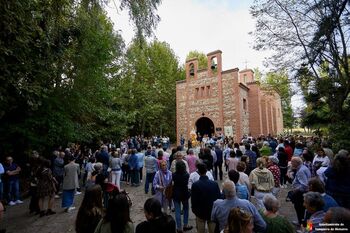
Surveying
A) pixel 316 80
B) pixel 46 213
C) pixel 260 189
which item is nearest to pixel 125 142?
pixel 46 213

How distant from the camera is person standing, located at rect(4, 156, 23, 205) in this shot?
848 cm

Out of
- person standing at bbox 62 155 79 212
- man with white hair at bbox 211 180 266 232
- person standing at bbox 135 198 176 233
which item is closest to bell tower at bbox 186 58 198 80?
person standing at bbox 62 155 79 212

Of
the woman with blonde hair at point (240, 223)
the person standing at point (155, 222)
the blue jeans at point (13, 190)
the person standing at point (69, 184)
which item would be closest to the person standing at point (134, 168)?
the person standing at point (69, 184)

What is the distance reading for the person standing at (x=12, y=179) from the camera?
848 centimetres

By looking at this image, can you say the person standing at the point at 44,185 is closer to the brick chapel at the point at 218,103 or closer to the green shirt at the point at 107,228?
the green shirt at the point at 107,228

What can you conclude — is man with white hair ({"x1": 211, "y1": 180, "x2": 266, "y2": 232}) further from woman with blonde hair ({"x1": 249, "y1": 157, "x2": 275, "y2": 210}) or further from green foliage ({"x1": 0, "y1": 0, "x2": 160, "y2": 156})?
green foliage ({"x1": 0, "y1": 0, "x2": 160, "y2": 156})

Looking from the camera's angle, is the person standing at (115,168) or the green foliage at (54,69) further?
the person standing at (115,168)

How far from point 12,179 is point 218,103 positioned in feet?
65.3

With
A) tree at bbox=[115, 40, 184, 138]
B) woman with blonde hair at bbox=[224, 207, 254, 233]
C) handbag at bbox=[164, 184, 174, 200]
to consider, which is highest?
tree at bbox=[115, 40, 184, 138]

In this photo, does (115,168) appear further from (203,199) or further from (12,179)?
(203,199)

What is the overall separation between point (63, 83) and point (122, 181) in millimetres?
6152

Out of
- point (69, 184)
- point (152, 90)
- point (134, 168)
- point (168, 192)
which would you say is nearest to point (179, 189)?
point (168, 192)

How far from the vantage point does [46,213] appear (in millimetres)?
7426

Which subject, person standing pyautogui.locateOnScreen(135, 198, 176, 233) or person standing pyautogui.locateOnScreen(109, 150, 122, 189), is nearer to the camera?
person standing pyautogui.locateOnScreen(135, 198, 176, 233)
